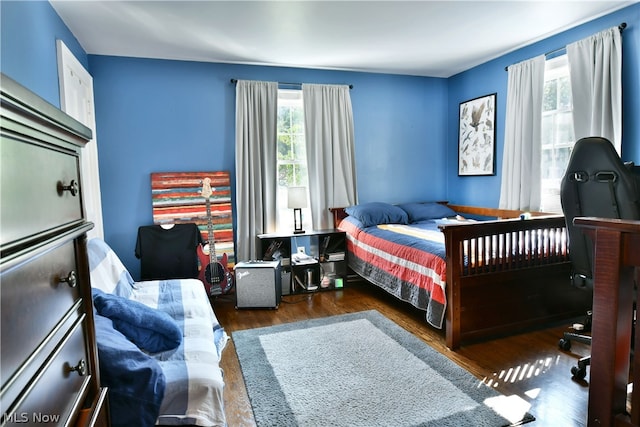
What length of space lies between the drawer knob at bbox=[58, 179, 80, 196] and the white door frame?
2.04 meters

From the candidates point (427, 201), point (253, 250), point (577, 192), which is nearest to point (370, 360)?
point (577, 192)

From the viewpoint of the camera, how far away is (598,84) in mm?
3086

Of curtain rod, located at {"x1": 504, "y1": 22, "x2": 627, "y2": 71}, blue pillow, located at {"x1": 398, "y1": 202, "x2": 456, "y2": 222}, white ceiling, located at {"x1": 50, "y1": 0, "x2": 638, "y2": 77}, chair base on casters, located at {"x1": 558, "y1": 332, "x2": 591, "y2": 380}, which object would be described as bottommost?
chair base on casters, located at {"x1": 558, "y1": 332, "x2": 591, "y2": 380}

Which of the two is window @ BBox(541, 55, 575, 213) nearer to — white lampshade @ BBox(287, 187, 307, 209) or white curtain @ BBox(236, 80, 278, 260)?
white lampshade @ BBox(287, 187, 307, 209)

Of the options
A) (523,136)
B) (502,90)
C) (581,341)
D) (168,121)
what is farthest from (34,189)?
(502,90)

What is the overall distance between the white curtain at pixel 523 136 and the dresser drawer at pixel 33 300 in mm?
3903

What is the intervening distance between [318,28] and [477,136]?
7.79 feet

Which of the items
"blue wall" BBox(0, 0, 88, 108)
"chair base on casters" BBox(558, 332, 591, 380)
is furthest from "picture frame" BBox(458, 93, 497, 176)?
"blue wall" BBox(0, 0, 88, 108)

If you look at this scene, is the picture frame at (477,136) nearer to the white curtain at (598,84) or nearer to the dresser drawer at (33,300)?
the white curtain at (598,84)

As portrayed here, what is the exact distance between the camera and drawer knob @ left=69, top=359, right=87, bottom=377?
0.86 meters

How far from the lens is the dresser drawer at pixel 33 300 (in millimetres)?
587

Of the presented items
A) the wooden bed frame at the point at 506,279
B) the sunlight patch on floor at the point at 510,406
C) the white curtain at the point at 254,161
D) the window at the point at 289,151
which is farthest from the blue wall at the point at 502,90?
the white curtain at the point at 254,161

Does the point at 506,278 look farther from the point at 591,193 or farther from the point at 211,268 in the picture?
the point at 211,268

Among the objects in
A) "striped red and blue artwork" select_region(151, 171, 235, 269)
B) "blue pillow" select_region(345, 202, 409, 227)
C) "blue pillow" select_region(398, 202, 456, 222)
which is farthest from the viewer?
"blue pillow" select_region(398, 202, 456, 222)
